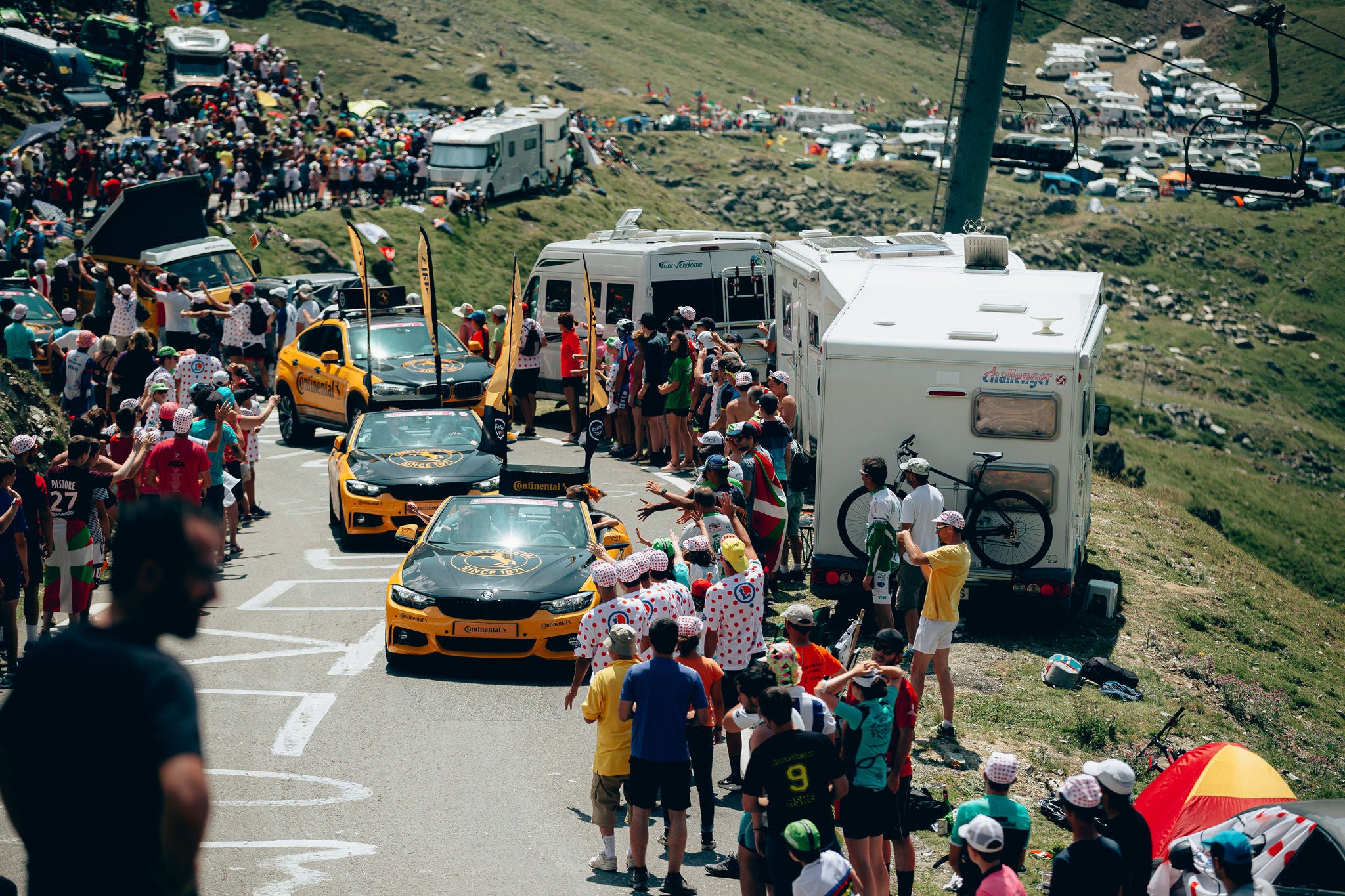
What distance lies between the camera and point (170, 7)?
77.7m

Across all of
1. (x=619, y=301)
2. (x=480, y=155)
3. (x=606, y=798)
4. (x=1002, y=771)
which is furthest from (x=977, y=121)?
(x=480, y=155)

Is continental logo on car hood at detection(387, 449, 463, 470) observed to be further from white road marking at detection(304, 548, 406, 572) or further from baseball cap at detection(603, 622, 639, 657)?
baseball cap at detection(603, 622, 639, 657)

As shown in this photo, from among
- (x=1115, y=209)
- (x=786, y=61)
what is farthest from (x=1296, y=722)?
(x=786, y=61)

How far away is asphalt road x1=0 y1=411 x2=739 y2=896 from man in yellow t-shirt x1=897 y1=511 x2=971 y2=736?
179 centimetres

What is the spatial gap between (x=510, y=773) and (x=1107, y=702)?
18.5 ft

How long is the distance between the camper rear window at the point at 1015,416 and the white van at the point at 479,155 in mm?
34266

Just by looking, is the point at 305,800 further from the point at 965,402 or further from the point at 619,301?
the point at 619,301

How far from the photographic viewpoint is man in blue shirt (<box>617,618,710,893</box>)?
23.4ft

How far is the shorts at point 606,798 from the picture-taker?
24.4ft

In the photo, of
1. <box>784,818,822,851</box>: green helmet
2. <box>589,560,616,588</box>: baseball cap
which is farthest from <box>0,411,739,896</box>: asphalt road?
<box>784,818,822,851</box>: green helmet

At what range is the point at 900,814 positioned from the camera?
286 inches

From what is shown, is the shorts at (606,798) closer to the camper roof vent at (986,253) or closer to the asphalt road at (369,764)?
the asphalt road at (369,764)

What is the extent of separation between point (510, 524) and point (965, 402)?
4403 millimetres

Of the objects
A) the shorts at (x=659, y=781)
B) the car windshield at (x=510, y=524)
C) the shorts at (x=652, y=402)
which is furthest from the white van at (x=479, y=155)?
the shorts at (x=659, y=781)
